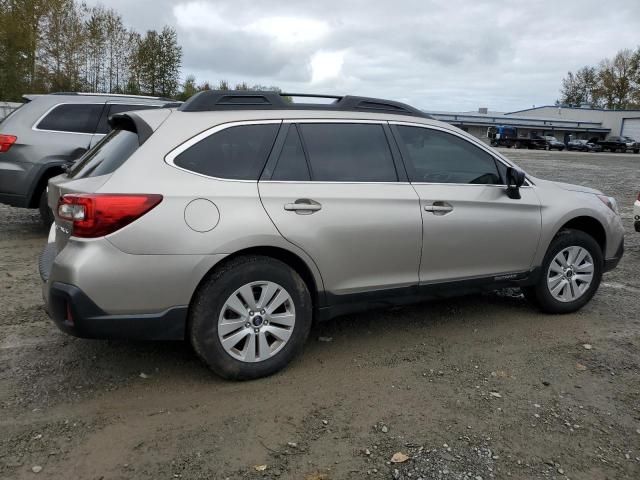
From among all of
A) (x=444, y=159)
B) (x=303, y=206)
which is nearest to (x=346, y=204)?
(x=303, y=206)

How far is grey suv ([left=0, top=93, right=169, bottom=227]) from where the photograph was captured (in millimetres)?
6980

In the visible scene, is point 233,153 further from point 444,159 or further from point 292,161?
point 444,159

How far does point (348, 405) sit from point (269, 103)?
2.07 meters

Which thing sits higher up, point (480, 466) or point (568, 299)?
point (568, 299)

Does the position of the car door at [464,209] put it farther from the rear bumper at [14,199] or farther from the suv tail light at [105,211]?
the rear bumper at [14,199]

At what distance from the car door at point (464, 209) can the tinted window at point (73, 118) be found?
16.2 ft

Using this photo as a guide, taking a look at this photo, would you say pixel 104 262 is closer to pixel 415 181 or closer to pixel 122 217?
pixel 122 217

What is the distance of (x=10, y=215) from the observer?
9.38 metres

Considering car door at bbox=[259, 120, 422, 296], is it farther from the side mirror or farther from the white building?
the white building

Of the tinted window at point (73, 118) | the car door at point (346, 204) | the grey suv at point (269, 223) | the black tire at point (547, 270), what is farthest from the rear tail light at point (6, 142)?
the black tire at point (547, 270)

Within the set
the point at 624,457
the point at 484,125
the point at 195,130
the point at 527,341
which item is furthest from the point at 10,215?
the point at 484,125

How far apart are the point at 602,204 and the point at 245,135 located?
3476 mm

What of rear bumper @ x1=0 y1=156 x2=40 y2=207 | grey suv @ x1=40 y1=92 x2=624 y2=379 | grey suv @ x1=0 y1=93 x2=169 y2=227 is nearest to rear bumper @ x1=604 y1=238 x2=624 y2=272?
grey suv @ x1=40 y1=92 x2=624 y2=379

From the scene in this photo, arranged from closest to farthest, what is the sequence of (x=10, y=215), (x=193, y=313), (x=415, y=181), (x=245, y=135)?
1. (x=193, y=313)
2. (x=245, y=135)
3. (x=415, y=181)
4. (x=10, y=215)
